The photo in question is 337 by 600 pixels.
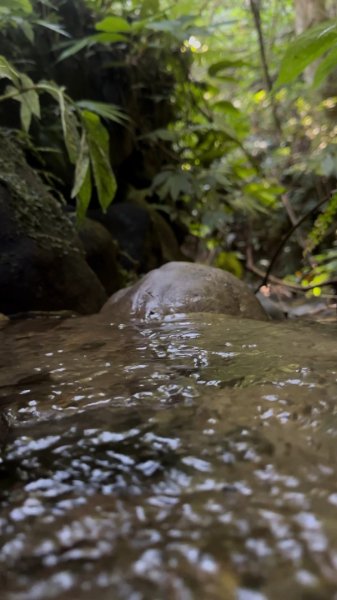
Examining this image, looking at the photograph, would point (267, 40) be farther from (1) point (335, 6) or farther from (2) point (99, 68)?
(2) point (99, 68)

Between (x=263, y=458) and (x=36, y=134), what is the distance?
11.2 feet

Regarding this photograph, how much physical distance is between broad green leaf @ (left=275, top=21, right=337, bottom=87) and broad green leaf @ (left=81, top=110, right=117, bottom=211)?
1.21 m

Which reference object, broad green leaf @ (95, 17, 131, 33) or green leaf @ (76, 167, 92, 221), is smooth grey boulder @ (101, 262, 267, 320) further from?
broad green leaf @ (95, 17, 131, 33)

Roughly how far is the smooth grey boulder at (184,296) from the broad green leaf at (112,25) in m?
2.28

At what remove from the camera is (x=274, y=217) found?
7.16 meters

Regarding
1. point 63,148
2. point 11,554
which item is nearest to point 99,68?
point 63,148

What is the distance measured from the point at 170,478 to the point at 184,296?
181cm

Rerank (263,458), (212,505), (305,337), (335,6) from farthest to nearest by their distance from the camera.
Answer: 1. (335,6)
2. (305,337)
3. (263,458)
4. (212,505)

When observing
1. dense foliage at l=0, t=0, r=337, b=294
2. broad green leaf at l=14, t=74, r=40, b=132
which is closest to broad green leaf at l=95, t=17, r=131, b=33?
dense foliage at l=0, t=0, r=337, b=294

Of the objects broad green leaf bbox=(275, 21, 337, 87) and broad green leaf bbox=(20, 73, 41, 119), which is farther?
broad green leaf bbox=(20, 73, 41, 119)

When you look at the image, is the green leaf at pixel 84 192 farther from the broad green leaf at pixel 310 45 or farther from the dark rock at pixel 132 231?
the dark rock at pixel 132 231

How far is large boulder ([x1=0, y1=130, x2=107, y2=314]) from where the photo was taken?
2578 mm

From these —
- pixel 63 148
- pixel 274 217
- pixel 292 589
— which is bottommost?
pixel 292 589

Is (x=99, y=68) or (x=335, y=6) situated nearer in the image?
(x=99, y=68)
